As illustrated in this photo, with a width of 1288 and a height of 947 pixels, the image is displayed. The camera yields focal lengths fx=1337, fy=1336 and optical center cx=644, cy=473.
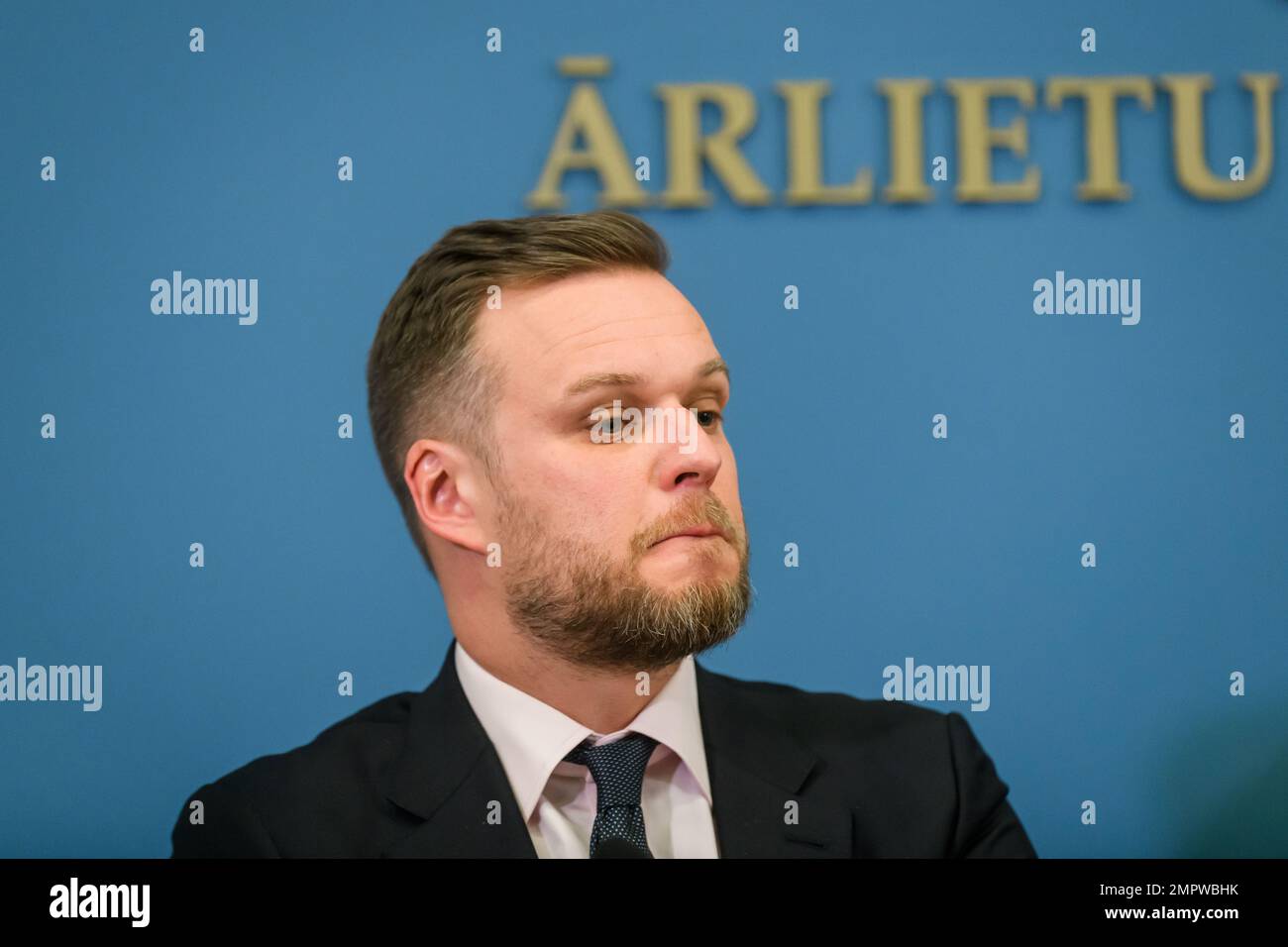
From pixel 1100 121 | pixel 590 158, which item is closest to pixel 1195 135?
pixel 1100 121

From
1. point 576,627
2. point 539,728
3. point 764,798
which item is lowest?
point 764,798

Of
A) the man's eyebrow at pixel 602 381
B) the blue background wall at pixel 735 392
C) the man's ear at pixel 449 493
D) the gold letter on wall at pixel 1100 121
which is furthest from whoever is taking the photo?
the gold letter on wall at pixel 1100 121

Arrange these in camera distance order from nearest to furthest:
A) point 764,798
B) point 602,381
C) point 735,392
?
1. point 602,381
2. point 764,798
3. point 735,392

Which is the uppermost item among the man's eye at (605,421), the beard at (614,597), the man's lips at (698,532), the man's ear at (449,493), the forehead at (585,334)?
the forehead at (585,334)

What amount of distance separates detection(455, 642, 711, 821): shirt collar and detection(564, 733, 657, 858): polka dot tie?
2 cm

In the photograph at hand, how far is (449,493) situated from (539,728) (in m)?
0.46

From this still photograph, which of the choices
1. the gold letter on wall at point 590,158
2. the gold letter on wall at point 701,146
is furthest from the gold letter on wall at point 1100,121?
the gold letter on wall at point 590,158

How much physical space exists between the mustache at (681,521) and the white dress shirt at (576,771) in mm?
284

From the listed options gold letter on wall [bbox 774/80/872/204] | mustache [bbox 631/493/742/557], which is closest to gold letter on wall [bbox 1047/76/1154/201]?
gold letter on wall [bbox 774/80/872/204]

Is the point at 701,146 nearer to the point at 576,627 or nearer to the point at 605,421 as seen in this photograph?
the point at 605,421

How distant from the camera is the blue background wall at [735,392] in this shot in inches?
110

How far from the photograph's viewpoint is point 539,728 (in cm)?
241

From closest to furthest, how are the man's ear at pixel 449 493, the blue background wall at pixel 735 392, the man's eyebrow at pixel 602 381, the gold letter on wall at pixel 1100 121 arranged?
the man's eyebrow at pixel 602 381 < the man's ear at pixel 449 493 < the blue background wall at pixel 735 392 < the gold letter on wall at pixel 1100 121

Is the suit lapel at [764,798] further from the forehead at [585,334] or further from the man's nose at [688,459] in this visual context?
the forehead at [585,334]
